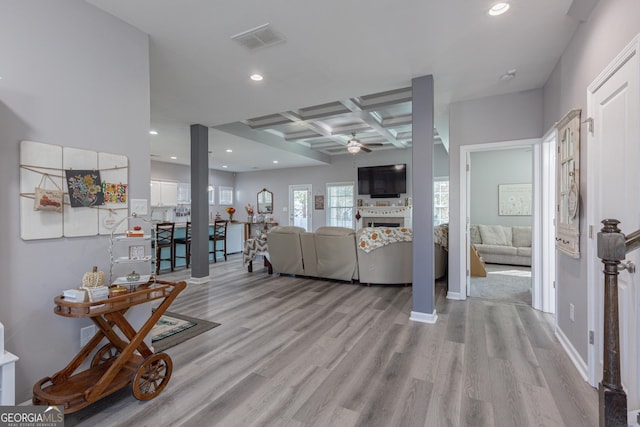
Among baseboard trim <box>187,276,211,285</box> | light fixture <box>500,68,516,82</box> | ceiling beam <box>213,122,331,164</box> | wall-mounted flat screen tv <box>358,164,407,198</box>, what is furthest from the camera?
wall-mounted flat screen tv <box>358,164,407,198</box>

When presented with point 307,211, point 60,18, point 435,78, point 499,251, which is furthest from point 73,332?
point 307,211

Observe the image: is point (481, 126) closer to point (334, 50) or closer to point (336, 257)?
point (334, 50)

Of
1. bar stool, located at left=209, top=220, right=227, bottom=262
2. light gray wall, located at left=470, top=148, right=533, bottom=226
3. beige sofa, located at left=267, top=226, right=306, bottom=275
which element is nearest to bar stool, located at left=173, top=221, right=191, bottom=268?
bar stool, located at left=209, top=220, right=227, bottom=262

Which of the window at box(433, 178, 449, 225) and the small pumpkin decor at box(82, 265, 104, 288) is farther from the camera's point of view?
the window at box(433, 178, 449, 225)

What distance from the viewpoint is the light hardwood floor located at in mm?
1799

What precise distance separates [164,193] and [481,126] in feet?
26.4

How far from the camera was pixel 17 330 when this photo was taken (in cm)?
182

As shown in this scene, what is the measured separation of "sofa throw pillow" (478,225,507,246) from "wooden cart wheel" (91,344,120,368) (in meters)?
7.03

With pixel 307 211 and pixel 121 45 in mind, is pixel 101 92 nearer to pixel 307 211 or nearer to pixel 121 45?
pixel 121 45

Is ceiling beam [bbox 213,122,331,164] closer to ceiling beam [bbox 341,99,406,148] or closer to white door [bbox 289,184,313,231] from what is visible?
white door [bbox 289,184,313,231]

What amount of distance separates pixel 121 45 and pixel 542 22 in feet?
10.9

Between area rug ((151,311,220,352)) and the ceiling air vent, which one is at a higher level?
the ceiling air vent

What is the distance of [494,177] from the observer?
7371 mm

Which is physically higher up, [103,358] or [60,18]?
[60,18]
